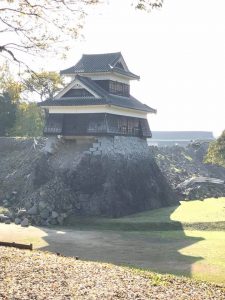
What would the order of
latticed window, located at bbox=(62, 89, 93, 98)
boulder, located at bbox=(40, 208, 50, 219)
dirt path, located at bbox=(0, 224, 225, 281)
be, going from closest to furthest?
dirt path, located at bbox=(0, 224, 225, 281)
boulder, located at bbox=(40, 208, 50, 219)
latticed window, located at bbox=(62, 89, 93, 98)

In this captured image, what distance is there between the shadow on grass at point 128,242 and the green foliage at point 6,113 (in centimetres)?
2713

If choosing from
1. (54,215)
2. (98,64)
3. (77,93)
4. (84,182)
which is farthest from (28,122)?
(54,215)

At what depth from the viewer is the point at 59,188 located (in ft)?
122

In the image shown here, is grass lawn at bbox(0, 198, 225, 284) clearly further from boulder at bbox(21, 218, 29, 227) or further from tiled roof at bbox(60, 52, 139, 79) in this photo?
tiled roof at bbox(60, 52, 139, 79)

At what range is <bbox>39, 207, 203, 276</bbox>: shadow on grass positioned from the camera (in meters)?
22.0

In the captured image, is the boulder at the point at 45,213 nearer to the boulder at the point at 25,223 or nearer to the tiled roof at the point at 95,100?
the boulder at the point at 25,223

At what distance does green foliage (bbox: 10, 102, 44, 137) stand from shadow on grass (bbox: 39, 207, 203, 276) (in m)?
30.0

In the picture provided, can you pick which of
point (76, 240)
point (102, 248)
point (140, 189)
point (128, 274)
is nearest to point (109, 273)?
point (128, 274)

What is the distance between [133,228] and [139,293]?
18.8m

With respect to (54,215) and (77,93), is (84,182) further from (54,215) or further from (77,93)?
(77,93)

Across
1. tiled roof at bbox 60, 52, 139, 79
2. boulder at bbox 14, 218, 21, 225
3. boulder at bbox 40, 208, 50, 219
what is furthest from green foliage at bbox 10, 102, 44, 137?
boulder at bbox 14, 218, 21, 225

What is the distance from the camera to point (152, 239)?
2845 cm

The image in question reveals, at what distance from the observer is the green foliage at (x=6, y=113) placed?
5750cm

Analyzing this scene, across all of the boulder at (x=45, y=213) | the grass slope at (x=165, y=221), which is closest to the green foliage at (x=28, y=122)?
the boulder at (x=45, y=213)
